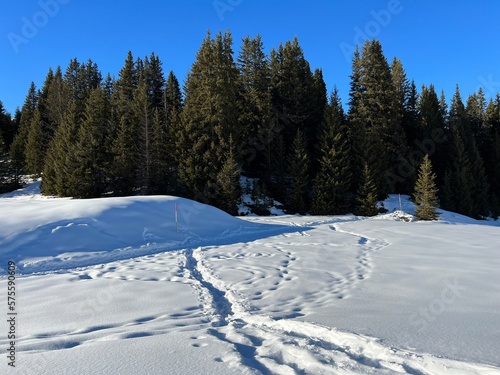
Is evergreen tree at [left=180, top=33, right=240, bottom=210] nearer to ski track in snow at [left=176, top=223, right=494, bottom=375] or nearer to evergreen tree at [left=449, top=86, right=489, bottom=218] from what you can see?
ski track in snow at [left=176, top=223, right=494, bottom=375]

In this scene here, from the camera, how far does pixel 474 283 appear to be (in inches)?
246

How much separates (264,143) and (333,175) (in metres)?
8.29

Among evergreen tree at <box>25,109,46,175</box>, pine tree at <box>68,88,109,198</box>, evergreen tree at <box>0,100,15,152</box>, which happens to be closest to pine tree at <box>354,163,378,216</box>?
pine tree at <box>68,88,109,198</box>

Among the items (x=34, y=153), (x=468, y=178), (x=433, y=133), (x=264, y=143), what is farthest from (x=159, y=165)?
(x=468, y=178)

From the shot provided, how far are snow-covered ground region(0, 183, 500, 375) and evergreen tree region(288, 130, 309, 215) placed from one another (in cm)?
1788

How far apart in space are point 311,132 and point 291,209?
11903mm

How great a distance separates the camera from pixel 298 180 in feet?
98.9

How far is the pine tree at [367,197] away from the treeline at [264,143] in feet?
0.38

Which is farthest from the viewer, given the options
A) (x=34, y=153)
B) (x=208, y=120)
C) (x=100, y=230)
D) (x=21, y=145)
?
(x=21, y=145)

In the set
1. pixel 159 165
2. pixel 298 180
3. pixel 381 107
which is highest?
pixel 381 107

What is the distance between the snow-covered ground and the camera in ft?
10.7

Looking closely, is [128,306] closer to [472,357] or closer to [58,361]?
[58,361]

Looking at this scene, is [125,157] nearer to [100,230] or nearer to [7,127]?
[100,230]

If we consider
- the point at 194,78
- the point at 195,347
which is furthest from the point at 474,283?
the point at 194,78
